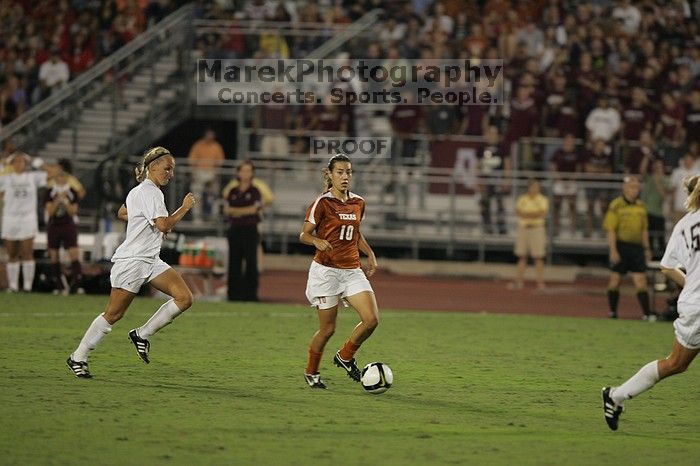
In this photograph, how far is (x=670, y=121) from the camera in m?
27.2

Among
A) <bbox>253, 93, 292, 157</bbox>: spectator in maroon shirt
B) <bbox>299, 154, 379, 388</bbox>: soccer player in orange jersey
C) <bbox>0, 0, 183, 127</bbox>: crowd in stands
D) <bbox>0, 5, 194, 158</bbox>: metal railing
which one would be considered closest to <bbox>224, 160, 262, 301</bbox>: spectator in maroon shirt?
<bbox>253, 93, 292, 157</bbox>: spectator in maroon shirt

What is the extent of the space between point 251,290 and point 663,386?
32.8 ft

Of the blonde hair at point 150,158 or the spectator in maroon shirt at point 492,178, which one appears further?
the spectator in maroon shirt at point 492,178

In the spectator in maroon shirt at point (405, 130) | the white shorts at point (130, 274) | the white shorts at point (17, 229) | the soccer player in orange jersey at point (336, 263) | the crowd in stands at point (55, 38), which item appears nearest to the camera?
the soccer player in orange jersey at point (336, 263)

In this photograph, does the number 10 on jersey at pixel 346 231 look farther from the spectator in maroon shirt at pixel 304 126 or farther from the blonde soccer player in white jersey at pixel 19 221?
the spectator in maroon shirt at pixel 304 126

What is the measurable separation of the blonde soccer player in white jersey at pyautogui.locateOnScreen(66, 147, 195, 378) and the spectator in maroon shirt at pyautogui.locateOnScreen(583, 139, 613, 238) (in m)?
15.5

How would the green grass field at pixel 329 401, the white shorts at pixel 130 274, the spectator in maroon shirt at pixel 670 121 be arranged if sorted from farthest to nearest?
the spectator in maroon shirt at pixel 670 121
the white shorts at pixel 130 274
the green grass field at pixel 329 401

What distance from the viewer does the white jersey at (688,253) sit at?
9789 millimetres

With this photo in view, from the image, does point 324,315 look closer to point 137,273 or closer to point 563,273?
point 137,273

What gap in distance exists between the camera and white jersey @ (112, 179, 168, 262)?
40.9 ft

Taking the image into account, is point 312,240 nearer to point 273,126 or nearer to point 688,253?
point 688,253

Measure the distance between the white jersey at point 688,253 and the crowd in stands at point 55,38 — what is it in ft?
76.5

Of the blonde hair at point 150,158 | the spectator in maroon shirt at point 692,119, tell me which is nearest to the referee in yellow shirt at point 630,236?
the spectator in maroon shirt at point 692,119

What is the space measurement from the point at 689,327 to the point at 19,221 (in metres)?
15.1
